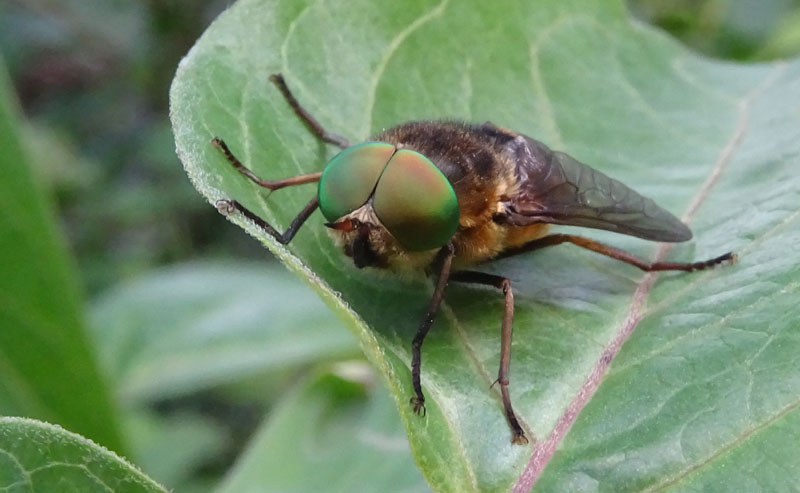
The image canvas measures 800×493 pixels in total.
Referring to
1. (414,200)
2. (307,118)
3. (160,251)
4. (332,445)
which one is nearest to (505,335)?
(414,200)

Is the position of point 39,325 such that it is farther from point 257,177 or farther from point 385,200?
point 385,200

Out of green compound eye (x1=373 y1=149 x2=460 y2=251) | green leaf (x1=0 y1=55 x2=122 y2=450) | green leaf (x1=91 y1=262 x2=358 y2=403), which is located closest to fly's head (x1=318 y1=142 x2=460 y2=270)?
green compound eye (x1=373 y1=149 x2=460 y2=251)

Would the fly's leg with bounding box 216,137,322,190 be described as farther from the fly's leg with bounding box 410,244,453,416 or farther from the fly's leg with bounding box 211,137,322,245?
the fly's leg with bounding box 410,244,453,416

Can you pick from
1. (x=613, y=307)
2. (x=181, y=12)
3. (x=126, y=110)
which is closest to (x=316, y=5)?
(x=613, y=307)

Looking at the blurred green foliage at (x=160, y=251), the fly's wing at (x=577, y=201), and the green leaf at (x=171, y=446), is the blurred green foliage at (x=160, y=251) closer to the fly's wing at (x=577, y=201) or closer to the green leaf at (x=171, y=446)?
the green leaf at (x=171, y=446)

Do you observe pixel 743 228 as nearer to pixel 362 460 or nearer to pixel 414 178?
pixel 414 178

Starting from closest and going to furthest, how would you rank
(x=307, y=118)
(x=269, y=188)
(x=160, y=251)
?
(x=269, y=188), (x=307, y=118), (x=160, y=251)
